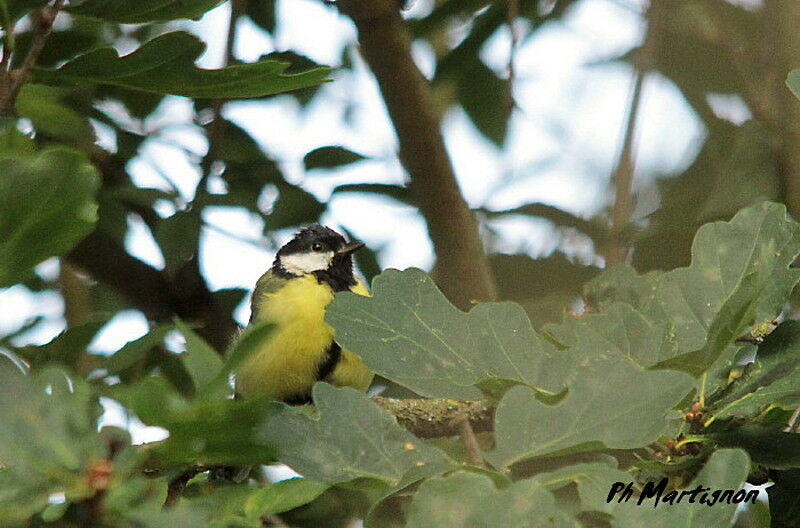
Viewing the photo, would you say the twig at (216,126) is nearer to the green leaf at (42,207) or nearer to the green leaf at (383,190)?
the green leaf at (383,190)

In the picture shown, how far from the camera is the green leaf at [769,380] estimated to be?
41.2 inches

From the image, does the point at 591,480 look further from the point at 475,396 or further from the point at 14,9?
the point at 14,9

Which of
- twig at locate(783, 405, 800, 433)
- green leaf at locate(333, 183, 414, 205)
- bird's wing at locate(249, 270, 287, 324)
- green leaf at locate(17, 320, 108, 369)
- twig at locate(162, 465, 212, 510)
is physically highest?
twig at locate(783, 405, 800, 433)

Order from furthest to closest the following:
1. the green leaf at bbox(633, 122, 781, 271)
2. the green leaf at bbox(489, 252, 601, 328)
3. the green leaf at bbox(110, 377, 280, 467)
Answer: the green leaf at bbox(489, 252, 601, 328) → the green leaf at bbox(633, 122, 781, 271) → the green leaf at bbox(110, 377, 280, 467)

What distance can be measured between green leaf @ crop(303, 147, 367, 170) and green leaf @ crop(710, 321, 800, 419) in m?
1.16

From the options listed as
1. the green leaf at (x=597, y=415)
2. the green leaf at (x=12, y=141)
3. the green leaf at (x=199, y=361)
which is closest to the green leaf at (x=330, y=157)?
the green leaf at (x=12, y=141)

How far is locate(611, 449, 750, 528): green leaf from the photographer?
82cm

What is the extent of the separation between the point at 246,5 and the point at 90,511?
1794 mm

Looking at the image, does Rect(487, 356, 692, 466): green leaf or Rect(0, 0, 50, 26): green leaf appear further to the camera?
Rect(0, 0, 50, 26): green leaf

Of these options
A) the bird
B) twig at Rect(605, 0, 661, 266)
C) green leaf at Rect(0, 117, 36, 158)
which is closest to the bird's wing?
the bird

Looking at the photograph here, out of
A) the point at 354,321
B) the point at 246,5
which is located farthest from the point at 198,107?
the point at 354,321

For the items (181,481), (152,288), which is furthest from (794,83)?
(152,288)

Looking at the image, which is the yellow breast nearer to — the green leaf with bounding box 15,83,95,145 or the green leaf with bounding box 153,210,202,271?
the green leaf with bounding box 153,210,202,271

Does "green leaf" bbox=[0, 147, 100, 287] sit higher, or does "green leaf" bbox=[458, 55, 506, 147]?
"green leaf" bbox=[0, 147, 100, 287]
